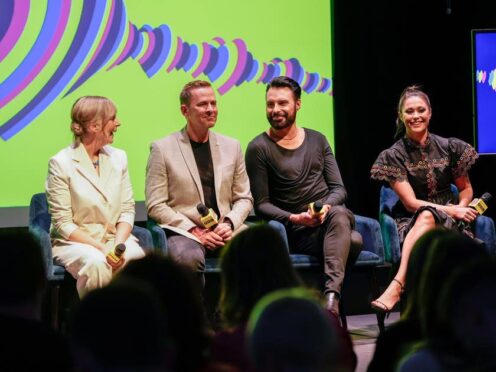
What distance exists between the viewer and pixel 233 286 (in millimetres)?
2588

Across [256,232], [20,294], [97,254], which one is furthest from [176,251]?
[20,294]

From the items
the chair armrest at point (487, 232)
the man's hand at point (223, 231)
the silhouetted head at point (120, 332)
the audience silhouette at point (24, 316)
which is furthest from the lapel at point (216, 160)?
the silhouetted head at point (120, 332)

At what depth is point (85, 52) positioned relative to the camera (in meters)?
5.62

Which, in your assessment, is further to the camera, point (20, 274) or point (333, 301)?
point (333, 301)

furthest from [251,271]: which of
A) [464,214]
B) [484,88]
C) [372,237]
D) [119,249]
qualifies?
[484,88]

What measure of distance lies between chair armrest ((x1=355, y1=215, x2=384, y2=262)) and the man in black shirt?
0.16 meters

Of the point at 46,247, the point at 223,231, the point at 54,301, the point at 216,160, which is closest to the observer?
the point at 46,247

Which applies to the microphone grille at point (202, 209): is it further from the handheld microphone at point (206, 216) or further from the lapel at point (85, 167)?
the lapel at point (85, 167)

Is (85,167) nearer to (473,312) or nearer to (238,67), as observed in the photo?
(238,67)

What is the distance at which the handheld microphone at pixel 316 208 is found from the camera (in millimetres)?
5188

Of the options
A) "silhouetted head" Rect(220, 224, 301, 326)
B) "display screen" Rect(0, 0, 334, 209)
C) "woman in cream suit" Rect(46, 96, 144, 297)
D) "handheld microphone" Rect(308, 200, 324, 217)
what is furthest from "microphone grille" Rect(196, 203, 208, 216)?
"silhouetted head" Rect(220, 224, 301, 326)

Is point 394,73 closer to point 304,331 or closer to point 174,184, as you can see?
point 174,184

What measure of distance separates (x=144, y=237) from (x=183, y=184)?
376 millimetres

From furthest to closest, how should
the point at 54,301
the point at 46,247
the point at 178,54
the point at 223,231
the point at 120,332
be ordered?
the point at 178,54, the point at 223,231, the point at 54,301, the point at 46,247, the point at 120,332
